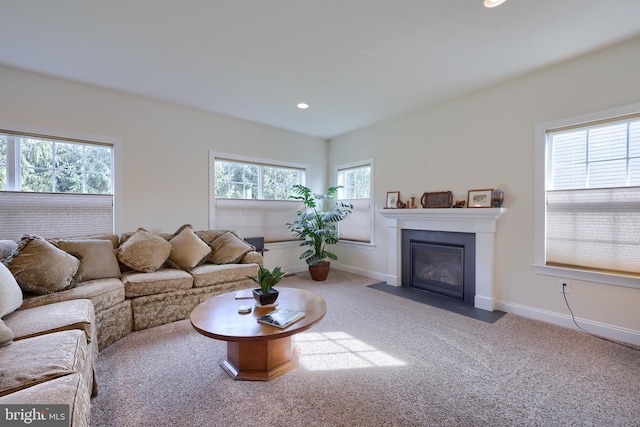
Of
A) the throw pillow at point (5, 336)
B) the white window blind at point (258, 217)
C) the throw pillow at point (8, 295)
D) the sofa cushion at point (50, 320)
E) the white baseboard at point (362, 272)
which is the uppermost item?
the white window blind at point (258, 217)

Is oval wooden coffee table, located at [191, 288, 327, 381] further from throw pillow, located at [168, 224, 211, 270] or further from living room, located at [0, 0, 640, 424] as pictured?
living room, located at [0, 0, 640, 424]

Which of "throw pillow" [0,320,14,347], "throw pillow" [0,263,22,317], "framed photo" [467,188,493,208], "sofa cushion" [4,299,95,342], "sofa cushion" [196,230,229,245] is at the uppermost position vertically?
"framed photo" [467,188,493,208]

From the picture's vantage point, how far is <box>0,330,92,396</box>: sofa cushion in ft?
3.78

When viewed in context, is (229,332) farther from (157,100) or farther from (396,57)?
(157,100)

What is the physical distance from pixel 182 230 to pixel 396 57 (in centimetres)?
317

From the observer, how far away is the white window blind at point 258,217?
14.0 feet

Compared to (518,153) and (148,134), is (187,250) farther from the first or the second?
(518,153)

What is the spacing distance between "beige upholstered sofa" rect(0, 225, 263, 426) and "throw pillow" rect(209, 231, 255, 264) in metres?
0.01

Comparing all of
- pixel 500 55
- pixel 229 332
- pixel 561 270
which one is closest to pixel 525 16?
pixel 500 55

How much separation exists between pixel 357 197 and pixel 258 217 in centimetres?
183

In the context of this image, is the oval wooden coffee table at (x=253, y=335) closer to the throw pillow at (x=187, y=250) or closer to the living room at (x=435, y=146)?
the throw pillow at (x=187, y=250)

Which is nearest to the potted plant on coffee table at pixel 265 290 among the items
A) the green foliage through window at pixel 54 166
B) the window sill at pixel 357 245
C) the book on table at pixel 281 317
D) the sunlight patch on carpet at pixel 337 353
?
the book on table at pixel 281 317

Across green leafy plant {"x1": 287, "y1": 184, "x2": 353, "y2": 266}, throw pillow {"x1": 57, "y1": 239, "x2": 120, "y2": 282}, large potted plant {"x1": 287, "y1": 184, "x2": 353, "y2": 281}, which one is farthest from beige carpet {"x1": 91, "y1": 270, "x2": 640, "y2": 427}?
green leafy plant {"x1": 287, "y1": 184, "x2": 353, "y2": 266}

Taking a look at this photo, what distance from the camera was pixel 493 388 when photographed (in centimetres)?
180
